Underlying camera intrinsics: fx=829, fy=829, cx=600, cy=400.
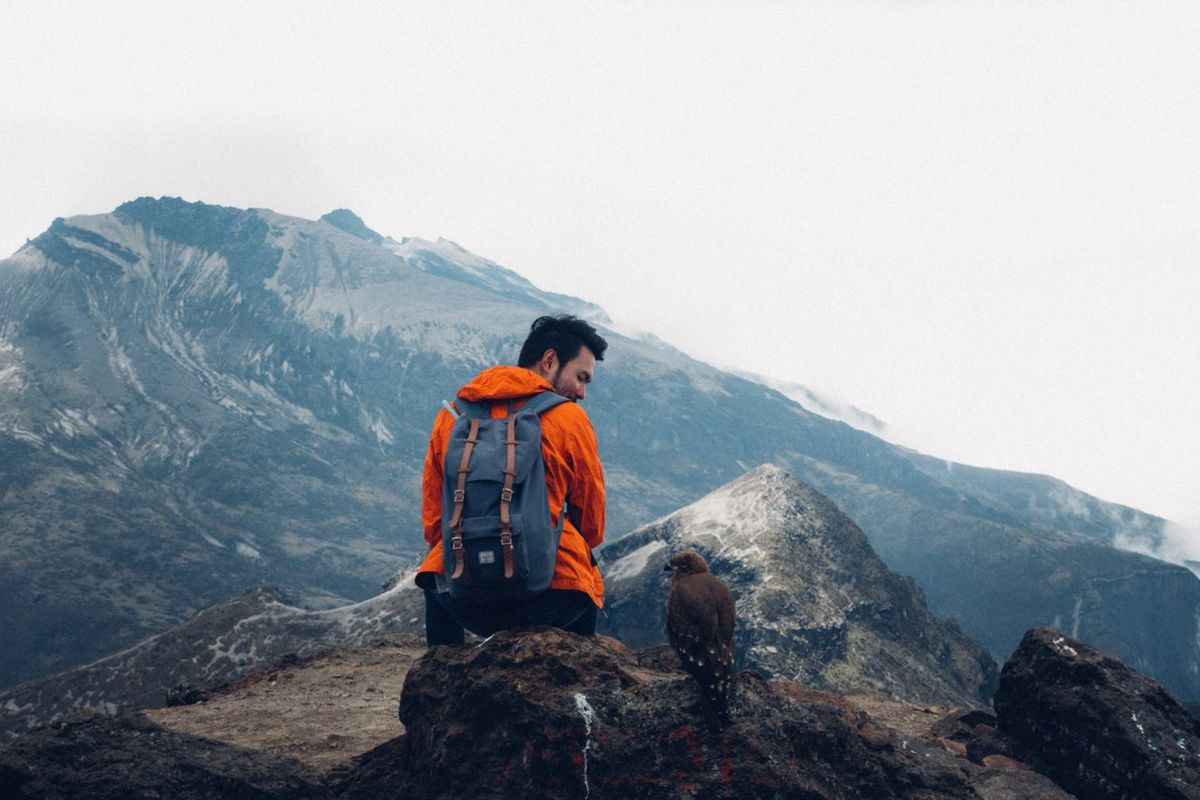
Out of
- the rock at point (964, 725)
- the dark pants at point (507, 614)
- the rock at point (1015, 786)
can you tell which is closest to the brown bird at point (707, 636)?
the dark pants at point (507, 614)

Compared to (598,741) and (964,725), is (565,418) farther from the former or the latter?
(964,725)

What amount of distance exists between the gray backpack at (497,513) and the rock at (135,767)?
116 inches

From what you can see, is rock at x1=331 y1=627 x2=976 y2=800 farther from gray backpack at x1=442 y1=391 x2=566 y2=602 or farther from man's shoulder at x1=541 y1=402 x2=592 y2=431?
man's shoulder at x1=541 y1=402 x2=592 y2=431

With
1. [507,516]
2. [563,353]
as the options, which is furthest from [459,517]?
[563,353]

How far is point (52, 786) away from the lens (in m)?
7.44

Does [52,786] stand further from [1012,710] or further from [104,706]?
[104,706]

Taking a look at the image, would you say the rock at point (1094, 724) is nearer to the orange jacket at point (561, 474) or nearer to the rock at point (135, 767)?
the orange jacket at point (561, 474)

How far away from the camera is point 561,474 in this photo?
24.0ft

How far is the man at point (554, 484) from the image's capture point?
7.40 m

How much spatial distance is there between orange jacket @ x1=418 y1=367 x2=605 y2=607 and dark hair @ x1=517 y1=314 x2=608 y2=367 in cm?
60

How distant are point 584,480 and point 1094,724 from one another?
24.0 ft

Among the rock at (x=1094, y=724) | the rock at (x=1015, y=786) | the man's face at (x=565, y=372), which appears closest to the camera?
the man's face at (x=565, y=372)

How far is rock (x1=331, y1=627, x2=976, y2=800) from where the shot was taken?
738cm

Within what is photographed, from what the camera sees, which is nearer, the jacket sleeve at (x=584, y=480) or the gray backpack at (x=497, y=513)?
the gray backpack at (x=497, y=513)
